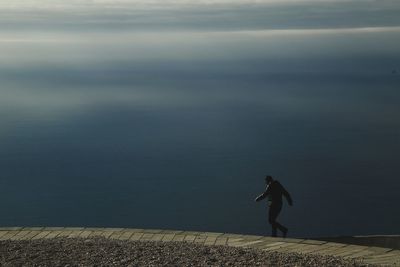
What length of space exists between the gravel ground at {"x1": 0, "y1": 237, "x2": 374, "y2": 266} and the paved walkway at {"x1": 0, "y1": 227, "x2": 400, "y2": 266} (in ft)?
2.60

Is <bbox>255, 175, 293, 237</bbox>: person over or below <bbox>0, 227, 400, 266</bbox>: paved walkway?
over

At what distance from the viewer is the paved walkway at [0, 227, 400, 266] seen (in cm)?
1088

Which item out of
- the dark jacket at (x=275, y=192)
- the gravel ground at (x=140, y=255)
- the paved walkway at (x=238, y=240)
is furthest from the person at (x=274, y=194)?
the gravel ground at (x=140, y=255)

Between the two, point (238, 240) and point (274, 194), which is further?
point (274, 194)

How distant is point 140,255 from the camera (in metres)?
10.6

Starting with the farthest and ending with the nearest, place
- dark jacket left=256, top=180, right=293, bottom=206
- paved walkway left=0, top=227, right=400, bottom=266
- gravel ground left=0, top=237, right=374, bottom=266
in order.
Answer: dark jacket left=256, top=180, right=293, bottom=206
paved walkway left=0, top=227, right=400, bottom=266
gravel ground left=0, top=237, right=374, bottom=266

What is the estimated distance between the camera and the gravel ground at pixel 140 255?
390 inches

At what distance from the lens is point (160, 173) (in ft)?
359

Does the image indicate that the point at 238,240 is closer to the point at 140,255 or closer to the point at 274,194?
the point at 274,194

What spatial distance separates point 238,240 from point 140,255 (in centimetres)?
267

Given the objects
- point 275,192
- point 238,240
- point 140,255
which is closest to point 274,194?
point 275,192

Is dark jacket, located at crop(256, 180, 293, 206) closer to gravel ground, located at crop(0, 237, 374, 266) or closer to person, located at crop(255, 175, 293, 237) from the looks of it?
person, located at crop(255, 175, 293, 237)

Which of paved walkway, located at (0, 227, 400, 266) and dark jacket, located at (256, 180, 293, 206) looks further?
dark jacket, located at (256, 180, 293, 206)

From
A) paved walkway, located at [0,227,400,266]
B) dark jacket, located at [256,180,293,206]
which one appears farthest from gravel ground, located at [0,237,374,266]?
dark jacket, located at [256,180,293,206]
